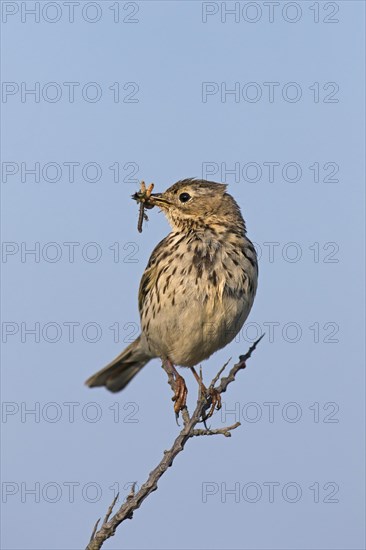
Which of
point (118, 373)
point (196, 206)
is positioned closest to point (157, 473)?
point (196, 206)

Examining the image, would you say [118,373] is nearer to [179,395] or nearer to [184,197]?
[184,197]

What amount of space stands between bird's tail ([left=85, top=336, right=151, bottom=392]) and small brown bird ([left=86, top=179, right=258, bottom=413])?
1.14 m

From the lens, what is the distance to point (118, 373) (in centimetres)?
1082

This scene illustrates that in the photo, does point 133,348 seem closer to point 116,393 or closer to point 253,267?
point 116,393

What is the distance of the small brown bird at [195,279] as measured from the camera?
8133 mm

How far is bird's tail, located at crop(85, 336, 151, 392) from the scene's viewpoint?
1069 centimetres

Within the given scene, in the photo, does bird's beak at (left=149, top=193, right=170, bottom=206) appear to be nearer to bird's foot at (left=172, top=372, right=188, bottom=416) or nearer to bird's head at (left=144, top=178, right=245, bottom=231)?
bird's head at (left=144, top=178, right=245, bottom=231)

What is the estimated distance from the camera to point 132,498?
16.3 feet

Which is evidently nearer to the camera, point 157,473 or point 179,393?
point 157,473

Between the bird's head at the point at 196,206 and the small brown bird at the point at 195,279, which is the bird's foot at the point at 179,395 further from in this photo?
the bird's head at the point at 196,206

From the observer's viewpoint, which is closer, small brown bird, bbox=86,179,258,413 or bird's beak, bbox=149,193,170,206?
small brown bird, bbox=86,179,258,413

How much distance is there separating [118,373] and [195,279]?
300cm

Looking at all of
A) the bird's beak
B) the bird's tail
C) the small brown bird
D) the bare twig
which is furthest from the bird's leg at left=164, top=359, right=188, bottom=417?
Result: the bird's tail

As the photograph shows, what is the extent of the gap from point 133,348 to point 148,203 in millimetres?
1943
